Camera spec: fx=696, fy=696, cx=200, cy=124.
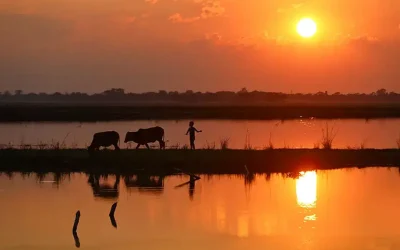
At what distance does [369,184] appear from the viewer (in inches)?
825

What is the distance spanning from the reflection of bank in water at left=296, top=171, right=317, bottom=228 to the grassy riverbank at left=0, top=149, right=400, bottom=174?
1.26 meters

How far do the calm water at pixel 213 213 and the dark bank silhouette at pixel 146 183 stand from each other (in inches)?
2.2

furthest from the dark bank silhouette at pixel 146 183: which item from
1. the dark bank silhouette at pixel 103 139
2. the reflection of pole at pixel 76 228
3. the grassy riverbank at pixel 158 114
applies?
the grassy riverbank at pixel 158 114

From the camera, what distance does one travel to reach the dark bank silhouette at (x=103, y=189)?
19116 mm

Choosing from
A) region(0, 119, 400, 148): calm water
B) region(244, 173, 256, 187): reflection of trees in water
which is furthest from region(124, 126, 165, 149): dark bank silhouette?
region(244, 173, 256, 187): reflection of trees in water

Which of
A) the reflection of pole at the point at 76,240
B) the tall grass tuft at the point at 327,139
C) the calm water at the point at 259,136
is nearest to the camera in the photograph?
the reflection of pole at the point at 76,240

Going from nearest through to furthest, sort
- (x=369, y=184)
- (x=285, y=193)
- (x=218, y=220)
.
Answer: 1. (x=218, y=220)
2. (x=285, y=193)
3. (x=369, y=184)

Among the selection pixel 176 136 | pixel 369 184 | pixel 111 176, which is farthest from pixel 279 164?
pixel 176 136

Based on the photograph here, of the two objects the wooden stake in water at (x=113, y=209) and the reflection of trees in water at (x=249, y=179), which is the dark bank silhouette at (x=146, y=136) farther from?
the wooden stake in water at (x=113, y=209)

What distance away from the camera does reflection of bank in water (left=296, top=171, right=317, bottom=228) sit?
16.6m

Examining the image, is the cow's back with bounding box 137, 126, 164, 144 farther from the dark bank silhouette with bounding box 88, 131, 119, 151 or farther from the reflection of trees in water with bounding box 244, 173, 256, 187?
the reflection of trees in water with bounding box 244, 173, 256, 187

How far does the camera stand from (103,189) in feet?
65.8

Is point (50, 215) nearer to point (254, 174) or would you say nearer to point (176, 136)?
point (254, 174)

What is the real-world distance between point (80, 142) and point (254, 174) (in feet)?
44.4
